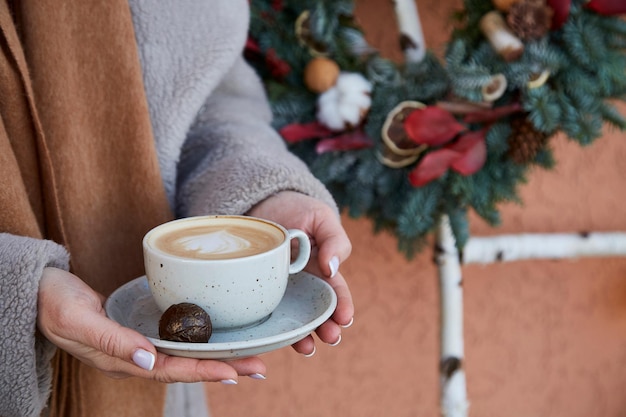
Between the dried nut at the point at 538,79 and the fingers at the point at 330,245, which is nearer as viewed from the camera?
the fingers at the point at 330,245

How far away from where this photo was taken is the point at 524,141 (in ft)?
2.71

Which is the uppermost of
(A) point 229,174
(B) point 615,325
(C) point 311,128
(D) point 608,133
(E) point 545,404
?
(A) point 229,174

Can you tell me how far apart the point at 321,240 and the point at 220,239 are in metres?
0.09

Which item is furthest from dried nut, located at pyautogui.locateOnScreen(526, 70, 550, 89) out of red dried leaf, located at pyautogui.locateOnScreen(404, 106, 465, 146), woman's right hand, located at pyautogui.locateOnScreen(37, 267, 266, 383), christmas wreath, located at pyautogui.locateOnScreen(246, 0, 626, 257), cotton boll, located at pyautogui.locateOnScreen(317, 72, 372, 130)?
woman's right hand, located at pyautogui.locateOnScreen(37, 267, 266, 383)

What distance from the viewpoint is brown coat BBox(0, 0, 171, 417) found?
0.56 m

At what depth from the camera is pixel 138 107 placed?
2.00ft

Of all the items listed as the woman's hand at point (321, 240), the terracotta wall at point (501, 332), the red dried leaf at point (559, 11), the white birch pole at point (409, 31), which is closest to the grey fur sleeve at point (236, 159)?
the woman's hand at point (321, 240)

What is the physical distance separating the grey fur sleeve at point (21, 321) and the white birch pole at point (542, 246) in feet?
2.59

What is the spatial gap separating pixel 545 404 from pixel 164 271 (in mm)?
1225

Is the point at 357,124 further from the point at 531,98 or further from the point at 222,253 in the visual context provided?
the point at 222,253

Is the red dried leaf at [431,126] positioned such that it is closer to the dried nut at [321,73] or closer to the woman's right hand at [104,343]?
the dried nut at [321,73]

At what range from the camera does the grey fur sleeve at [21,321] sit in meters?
0.46

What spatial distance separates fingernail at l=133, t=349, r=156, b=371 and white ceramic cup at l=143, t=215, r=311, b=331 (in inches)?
2.4

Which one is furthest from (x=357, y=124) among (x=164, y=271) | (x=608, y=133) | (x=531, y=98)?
(x=608, y=133)
